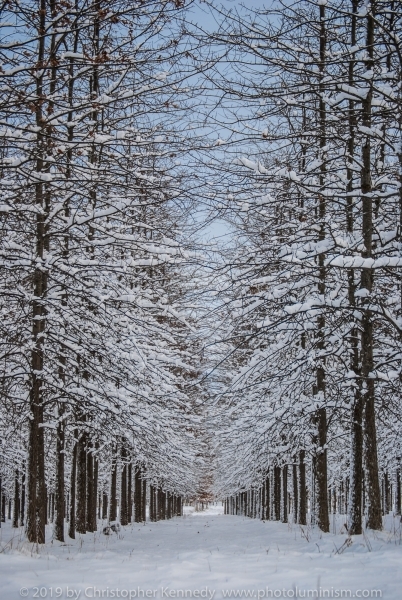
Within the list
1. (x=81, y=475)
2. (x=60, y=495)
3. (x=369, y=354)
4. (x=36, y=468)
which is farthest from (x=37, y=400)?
(x=369, y=354)

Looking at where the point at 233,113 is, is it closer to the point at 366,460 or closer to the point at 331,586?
the point at 366,460

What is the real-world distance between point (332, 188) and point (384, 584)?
247 inches

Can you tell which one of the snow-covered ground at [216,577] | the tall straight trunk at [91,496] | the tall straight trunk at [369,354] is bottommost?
the tall straight trunk at [91,496]

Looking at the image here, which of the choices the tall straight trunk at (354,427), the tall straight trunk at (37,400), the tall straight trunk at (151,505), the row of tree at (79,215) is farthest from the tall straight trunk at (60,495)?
the tall straight trunk at (151,505)

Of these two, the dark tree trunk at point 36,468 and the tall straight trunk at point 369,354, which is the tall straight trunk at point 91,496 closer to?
the dark tree trunk at point 36,468

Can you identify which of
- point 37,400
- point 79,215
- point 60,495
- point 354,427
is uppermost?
point 79,215

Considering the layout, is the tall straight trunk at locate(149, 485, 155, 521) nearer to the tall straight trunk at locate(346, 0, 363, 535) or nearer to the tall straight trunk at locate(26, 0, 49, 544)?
the tall straight trunk at locate(26, 0, 49, 544)

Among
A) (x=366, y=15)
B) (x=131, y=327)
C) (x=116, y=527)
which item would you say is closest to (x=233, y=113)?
(x=366, y=15)

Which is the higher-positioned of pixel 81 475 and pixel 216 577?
pixel 216 577

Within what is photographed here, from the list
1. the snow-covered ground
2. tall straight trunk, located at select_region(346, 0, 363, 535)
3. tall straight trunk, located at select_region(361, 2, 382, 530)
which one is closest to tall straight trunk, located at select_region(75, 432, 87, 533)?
the snow-covered ground

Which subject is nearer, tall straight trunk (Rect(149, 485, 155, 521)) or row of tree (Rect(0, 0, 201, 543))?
row of tree (Rect(0, 0, 201, 543))

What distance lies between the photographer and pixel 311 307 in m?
7.25

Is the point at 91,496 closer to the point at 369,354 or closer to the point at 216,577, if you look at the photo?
the point at 369,354

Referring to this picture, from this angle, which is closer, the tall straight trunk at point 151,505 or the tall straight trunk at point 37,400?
the tall straight trunk at point 37,400
